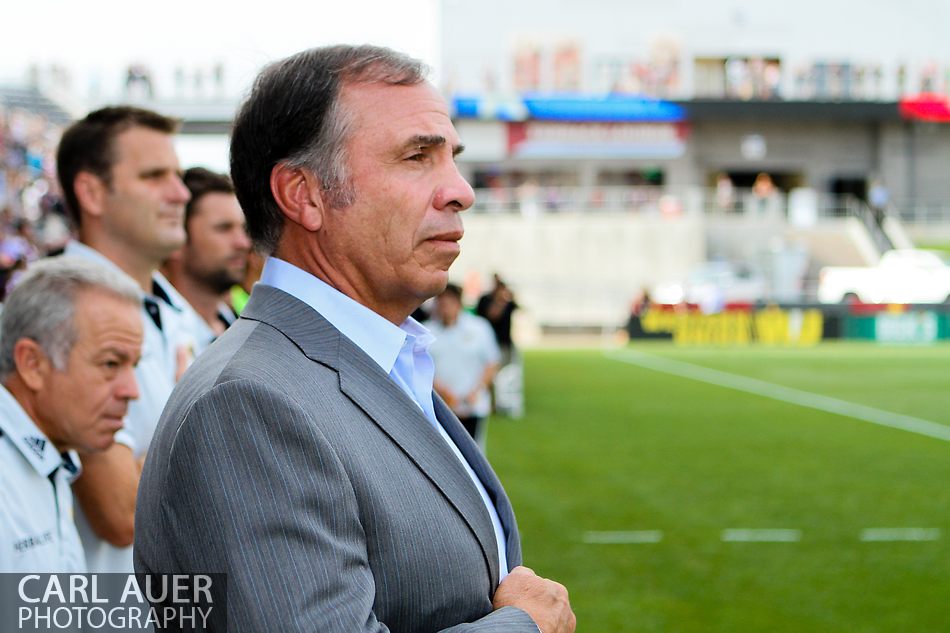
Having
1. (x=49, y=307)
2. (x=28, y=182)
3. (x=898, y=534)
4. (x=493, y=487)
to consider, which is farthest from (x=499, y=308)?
(x=28, y=182)

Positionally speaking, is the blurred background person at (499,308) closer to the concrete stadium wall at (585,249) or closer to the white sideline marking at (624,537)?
the white sideline marking at (624,537)

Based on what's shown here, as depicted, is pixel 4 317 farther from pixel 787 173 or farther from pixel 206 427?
pixel 787 173

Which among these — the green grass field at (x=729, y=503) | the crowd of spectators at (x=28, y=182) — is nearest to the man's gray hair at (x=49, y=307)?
the green grass field at (x=729, y=503)

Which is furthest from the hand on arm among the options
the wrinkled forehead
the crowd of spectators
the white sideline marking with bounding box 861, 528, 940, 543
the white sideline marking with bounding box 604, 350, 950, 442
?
the crowd of spectators

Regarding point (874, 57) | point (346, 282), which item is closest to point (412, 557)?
point (346, 282)

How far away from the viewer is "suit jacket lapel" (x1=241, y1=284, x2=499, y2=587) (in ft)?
5.93

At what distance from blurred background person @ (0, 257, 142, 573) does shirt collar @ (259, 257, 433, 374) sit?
1.11 metres

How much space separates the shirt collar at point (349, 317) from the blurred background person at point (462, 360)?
7811mm

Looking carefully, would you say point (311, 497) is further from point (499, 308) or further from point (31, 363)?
point (499, 308)

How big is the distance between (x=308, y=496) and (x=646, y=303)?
1168 inches

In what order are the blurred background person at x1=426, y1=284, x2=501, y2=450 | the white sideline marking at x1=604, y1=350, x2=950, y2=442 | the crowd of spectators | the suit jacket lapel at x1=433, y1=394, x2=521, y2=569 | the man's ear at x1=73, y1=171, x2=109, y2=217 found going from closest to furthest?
1. the suit jacket lapel at x1=433, y1=394, x2=521, y2=569
2. the man's ear at x1=73, y1=171, x2=109, y2=217
3. the blurred background person at x1=426, y1=284, x2=501, y2=450
4. the white sideline marking at x1=604, y1=350, x2=950, y2=442
5. the crowd of spectators

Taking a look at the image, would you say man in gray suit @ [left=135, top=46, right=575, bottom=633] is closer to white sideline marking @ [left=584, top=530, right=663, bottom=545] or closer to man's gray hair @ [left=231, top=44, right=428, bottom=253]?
man's gray hair @ [left=231, top=44, right=428, bottom=253]

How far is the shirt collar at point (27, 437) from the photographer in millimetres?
2752

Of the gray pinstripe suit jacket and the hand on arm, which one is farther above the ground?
the gray pinstripe suit jacket
